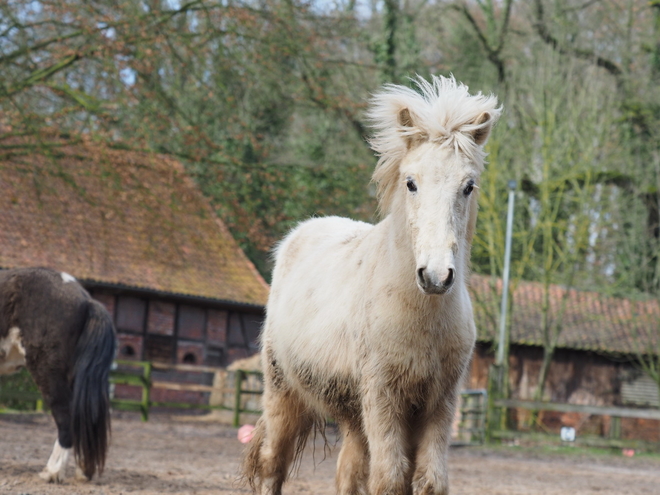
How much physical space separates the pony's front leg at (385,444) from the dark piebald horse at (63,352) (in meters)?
3.85

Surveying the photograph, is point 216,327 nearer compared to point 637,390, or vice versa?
point 216,327

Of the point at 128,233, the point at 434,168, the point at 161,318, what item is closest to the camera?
the point at 434,168

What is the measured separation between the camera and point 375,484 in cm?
405

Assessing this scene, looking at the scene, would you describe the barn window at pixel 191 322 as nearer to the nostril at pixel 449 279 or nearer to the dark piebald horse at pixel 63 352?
the dark piebald horse at pixel 63 352

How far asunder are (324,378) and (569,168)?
19.6 m

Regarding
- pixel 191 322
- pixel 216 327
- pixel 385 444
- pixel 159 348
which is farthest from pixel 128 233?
pixel 385 444

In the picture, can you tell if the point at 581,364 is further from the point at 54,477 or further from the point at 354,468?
the point at 354,468

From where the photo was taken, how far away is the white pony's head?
3746 millimetres

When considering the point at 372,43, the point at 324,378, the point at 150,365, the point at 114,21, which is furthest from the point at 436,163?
the point at 372,43

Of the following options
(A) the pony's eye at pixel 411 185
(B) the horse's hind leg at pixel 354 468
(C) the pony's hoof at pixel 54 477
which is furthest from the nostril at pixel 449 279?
(C) the pony's hoof at pixel 54 477

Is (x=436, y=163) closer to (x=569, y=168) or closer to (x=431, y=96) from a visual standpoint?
(x=431, y=96)

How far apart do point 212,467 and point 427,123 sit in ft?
21.8

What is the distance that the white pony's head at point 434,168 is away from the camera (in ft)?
12.3

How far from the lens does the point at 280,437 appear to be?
18.1ft
